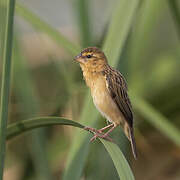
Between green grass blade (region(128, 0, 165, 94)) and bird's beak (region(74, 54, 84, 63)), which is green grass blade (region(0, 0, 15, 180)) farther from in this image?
green grass blade (region(128, 0, 165, 94))

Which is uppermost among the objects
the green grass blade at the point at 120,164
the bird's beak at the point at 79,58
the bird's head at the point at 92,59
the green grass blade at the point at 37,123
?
the bird's beak at the point at 79,58

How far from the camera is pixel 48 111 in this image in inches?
146

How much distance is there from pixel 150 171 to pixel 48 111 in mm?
1274

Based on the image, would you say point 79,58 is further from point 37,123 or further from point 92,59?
point 37,123

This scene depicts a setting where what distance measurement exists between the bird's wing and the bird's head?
82mm

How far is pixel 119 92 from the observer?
2.65 meters

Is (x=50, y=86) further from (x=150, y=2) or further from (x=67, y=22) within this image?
(x=150, y=2)

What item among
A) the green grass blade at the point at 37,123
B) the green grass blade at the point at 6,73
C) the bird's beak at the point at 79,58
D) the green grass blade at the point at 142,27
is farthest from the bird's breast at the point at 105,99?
the green grass blade at the point at 6,73

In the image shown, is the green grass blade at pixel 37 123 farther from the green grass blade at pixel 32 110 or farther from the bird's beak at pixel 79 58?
the green grass blade at pixel 32 110

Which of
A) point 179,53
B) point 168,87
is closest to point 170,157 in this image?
point 168,87

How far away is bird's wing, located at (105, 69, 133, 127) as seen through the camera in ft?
8.54

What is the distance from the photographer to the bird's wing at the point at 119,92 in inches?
102

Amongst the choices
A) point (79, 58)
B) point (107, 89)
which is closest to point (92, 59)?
point (79, 58)

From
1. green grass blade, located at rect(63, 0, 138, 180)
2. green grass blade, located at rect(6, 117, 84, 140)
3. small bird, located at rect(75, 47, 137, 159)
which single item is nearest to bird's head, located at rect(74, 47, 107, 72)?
small bird, located at rect(75, 47, 137, 159)
